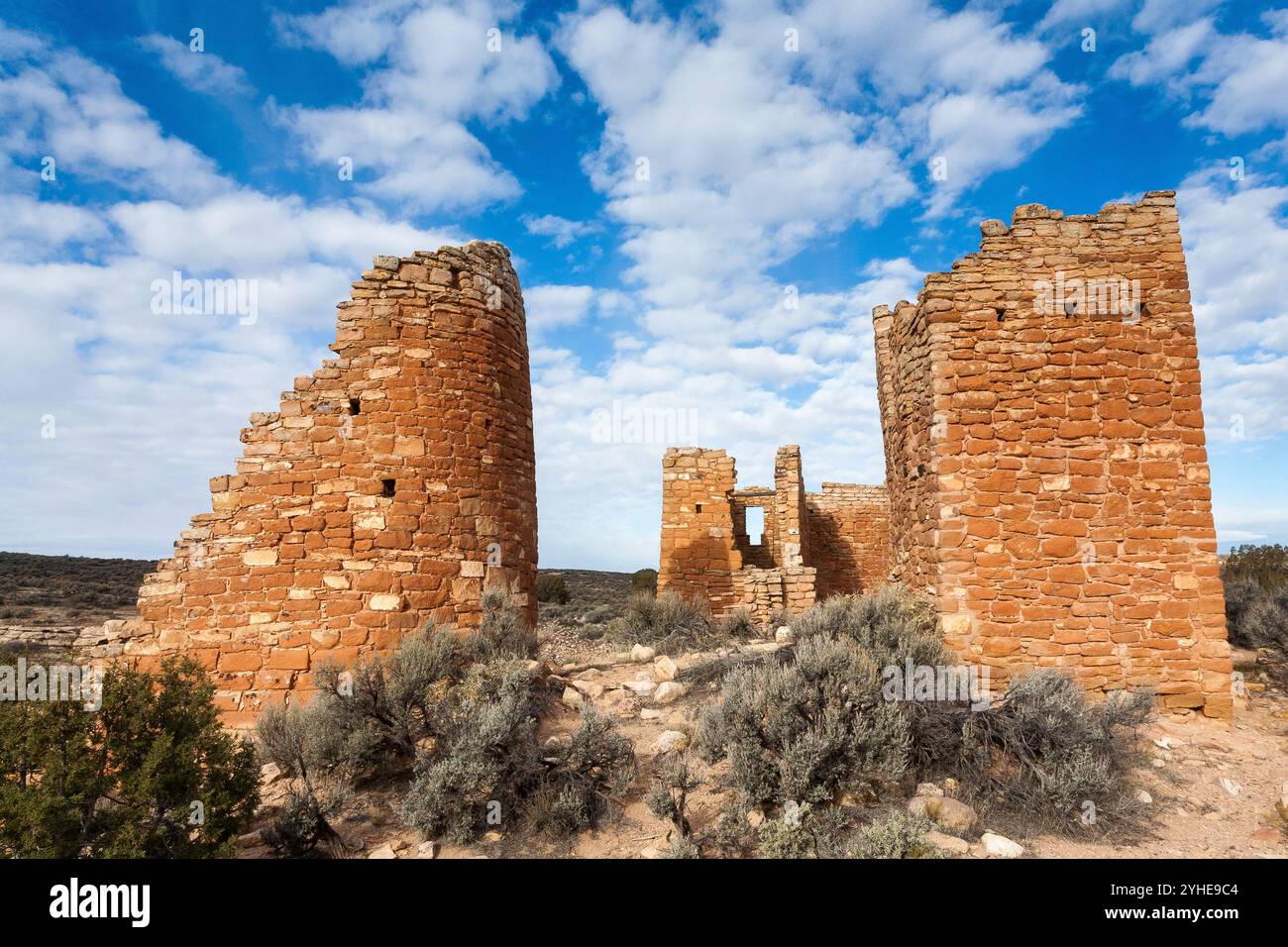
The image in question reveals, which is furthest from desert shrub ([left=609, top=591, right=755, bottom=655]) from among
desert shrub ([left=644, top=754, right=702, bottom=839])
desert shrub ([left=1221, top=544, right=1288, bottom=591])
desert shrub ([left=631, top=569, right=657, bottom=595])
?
desert shrub ([left=631, top=569, right=657, bottom=595])

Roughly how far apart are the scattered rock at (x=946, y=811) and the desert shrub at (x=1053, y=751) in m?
0.30

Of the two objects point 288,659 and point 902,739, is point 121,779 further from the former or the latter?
point 902,739

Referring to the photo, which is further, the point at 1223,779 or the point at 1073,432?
the point at 1073,432

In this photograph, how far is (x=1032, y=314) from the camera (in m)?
6.90

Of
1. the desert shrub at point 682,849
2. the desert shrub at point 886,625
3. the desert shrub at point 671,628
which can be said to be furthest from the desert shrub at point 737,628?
the desert shrub at point 682,849

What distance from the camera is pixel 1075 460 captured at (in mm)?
6703

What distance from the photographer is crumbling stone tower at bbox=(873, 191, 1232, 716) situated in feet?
21.4

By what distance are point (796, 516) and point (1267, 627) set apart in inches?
381

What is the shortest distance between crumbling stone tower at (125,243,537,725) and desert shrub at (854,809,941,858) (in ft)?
14.4

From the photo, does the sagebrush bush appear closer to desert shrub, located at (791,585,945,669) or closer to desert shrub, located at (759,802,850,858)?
desert shrub, located at (759,802,850,858)

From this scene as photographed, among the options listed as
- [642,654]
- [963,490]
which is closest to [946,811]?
[963,490]

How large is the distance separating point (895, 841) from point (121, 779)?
4.51 meters
